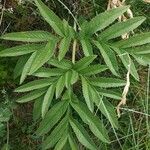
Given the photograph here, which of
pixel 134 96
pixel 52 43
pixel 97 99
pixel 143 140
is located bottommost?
pixel 143 140

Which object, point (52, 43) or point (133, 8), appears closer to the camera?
point (52, 43)

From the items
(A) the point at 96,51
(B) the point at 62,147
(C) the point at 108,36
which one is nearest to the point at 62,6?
(A) the point at 96,51

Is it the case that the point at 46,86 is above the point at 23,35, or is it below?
below

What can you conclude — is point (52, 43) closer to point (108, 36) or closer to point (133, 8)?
point (108, 36)

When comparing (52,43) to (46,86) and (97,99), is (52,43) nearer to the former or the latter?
(46,86)

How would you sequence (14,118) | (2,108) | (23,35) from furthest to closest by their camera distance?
(14,118)
(2,108)
(23,35)

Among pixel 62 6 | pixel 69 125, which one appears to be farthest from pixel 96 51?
pixel 69 125

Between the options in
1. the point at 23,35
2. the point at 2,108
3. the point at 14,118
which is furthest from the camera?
the point at 14,118

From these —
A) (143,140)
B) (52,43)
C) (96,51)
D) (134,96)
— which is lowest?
(143,140)

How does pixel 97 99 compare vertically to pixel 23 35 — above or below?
below
